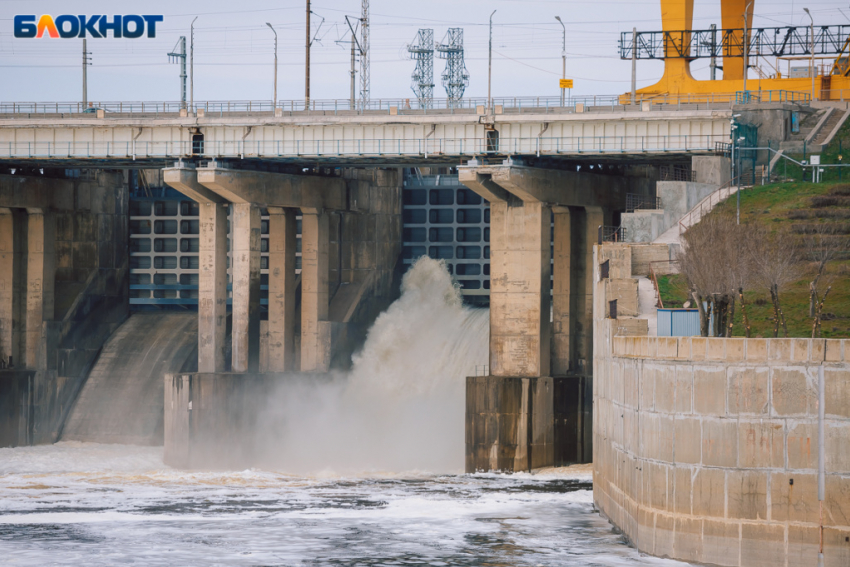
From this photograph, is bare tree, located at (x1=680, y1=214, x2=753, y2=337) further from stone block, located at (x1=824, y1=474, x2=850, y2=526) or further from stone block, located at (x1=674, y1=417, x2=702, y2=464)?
stone block, located at (x1=824, y1=474, x2=850, y2=526)

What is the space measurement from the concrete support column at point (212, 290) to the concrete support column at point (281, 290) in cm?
275

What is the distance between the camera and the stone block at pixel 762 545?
33.3 meters

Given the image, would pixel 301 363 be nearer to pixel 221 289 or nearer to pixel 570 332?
pixel 221 289

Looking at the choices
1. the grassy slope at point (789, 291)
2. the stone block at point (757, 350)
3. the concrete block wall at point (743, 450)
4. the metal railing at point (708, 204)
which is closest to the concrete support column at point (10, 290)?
the metal railing at point (708, 204)

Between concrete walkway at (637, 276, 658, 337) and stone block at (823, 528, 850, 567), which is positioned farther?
concrete walkway at (637, 276, 658, 337)

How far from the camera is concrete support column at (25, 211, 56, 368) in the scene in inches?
2876

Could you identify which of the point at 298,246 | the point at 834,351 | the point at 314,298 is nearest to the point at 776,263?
the point at 834,351

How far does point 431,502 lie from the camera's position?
49.1 metres

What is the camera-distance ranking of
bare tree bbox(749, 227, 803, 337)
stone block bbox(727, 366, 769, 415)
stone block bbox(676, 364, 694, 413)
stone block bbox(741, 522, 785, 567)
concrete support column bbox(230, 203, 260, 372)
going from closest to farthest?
stone block bbox(741, 522, 785, 567) → stone block bbox(727, 366, 769, 415) → stone block bbox(676, 364, 694, 413) → bare tree bbox(749, 227, 803, 337) → concrete support column bbox(230, 203, 260, 372)

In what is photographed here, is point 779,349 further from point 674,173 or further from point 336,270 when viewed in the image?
point 336,270

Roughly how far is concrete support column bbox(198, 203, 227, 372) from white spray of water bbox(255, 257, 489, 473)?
12.7 feet

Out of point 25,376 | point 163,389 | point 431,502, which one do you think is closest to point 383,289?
point 163,389

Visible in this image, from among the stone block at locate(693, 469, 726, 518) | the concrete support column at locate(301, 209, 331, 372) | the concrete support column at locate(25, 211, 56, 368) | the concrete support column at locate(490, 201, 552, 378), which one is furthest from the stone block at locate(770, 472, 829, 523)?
the concrete support column at locate(25, 211, 56, 368)

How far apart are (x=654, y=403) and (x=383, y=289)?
1514 inches
